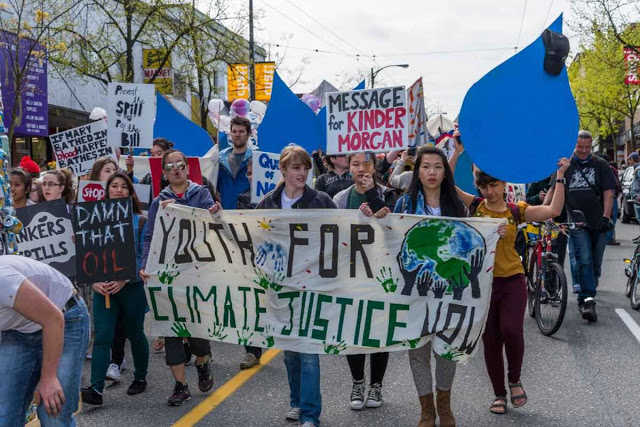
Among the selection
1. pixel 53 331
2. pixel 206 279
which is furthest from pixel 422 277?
pixel 53 331

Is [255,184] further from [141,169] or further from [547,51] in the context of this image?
[547,51]

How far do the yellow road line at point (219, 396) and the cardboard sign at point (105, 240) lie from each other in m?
1.07

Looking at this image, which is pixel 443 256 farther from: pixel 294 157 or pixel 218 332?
pixel 218 332

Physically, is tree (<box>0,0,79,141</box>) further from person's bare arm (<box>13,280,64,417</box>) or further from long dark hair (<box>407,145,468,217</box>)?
person's bare arm (<box>13,280,64,417</box>)

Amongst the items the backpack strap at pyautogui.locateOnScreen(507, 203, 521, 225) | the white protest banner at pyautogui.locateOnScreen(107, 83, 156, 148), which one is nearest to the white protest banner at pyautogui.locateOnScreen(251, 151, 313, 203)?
the white protest banner at pyautogui.locateOnScreen(107, 83, 156, 148)

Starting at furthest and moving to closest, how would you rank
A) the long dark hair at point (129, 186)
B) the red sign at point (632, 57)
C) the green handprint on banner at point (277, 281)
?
the red sign at point (632, 57)
the long dark hair at point (129, 186)
the green handprint on banner at point (277, 281)

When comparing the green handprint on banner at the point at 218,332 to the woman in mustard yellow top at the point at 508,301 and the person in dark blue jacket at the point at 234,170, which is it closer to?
the woman in mustard yellow top at the point at 508,301

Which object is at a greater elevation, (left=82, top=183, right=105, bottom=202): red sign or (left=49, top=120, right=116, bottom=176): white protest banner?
(left=49, top=120, right=116, bottom=176): white protest banner

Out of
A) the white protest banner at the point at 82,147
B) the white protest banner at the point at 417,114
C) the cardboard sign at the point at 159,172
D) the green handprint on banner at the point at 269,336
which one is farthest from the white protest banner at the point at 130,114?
the green handprint on banner at the point at 269,336

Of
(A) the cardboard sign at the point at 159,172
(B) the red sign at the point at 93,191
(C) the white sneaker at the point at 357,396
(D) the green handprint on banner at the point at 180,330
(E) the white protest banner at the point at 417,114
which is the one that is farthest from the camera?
(E) the white protest banner at the point at 417,114

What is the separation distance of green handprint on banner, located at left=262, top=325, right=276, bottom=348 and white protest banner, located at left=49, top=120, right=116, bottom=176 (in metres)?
5.25

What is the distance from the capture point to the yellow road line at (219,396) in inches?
215

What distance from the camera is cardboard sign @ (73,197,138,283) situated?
19.6 ft

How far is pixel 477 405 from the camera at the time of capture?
5.73m
